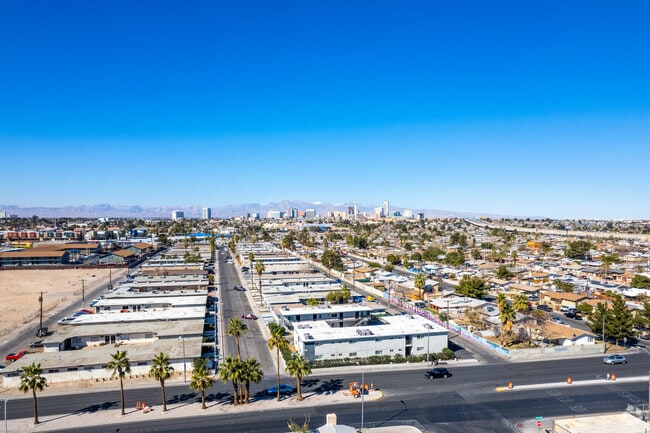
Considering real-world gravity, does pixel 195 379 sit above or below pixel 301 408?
above

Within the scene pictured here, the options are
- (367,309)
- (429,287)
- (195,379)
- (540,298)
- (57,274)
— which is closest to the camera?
(195,379)

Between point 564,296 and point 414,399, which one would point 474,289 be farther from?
point 414,399

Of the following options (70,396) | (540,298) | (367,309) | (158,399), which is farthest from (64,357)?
(540,298)

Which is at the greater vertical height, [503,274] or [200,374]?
[200,374]

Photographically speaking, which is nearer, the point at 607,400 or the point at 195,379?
the point at 195,379

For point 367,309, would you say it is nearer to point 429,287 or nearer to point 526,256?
point 429,287

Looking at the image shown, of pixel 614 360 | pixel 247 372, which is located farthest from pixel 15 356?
pixel 614 360
